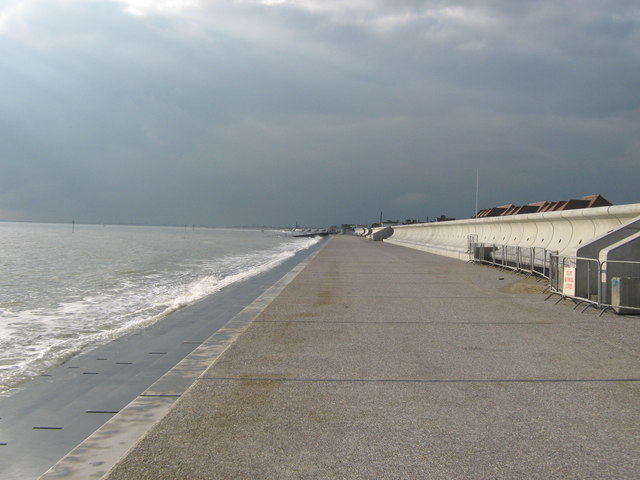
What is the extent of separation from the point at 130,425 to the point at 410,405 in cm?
250

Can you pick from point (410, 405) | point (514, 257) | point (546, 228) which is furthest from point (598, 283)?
point (514, 257)

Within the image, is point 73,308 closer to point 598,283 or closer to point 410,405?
point 410,405

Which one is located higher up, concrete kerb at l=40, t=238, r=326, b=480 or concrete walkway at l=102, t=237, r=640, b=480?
concrete walkway at l=102, t=237, r=640, b=480

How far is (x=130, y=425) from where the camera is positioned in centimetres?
460

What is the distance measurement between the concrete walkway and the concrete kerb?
16 centimetres

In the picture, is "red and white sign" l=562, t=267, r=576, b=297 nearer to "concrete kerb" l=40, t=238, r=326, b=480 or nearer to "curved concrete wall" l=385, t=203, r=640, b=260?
"curved concrete wall" l=385, t=203, r=640, b=260

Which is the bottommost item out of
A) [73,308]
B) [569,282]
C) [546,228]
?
[73,308]

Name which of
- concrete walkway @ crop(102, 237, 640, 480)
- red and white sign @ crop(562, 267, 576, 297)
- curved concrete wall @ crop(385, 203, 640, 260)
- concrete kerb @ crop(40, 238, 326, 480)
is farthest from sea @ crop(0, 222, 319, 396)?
curved concrete wall @ crop(385, 203, 640, 260)

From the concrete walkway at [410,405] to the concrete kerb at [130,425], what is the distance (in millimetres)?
157

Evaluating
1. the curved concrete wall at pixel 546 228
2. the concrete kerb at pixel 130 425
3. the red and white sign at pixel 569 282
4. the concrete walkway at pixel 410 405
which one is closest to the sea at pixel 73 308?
the concrete kerb at pixel 130 425

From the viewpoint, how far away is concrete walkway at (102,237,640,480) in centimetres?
380

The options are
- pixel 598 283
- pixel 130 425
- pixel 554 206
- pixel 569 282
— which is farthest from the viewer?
pixel 554 206

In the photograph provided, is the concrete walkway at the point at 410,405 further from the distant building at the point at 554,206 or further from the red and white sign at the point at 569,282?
the distant building at the point at 554,206

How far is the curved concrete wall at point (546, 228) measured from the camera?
14.4 m
